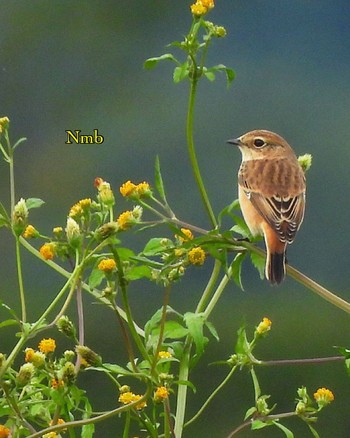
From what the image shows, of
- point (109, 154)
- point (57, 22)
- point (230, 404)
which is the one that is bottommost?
point (230, 404)

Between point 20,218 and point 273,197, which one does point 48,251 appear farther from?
point 273,197

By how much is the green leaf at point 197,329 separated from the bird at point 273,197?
0.30 m

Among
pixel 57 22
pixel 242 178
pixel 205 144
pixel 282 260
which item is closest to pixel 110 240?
pixel 282 260

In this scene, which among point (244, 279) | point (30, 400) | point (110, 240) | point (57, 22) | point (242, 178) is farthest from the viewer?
point (57, 22)

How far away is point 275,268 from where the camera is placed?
5.13ft

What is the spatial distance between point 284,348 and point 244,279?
9.7 inches

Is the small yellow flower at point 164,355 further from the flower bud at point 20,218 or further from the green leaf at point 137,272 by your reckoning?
the flower bud at point 20,218

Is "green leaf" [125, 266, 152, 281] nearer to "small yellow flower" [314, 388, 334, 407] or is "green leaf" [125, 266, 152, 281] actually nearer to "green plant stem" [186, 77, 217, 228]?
"green plant stem" [186, 77, 217, 228]

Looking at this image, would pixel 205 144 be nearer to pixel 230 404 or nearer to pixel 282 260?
pixel 230 404

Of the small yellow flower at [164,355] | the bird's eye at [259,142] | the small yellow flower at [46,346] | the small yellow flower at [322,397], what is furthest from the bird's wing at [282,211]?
the small yellow flower at [46,346]

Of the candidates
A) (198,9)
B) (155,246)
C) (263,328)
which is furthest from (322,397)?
(198,9)

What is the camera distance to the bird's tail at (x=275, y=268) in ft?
5.00

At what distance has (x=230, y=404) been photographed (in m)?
3.01

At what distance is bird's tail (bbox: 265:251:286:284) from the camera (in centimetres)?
152
